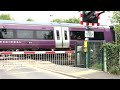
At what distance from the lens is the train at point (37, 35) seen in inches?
1128

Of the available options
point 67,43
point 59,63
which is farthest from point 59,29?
point 59,63

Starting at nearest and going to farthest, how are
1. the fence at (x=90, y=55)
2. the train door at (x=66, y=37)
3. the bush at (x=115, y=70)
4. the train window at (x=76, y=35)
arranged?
the bush at (x=115, y=70)
the fence at (x=90, y=55)
the train door at (x=66, y=37)
the train window at (x=76, y=35)

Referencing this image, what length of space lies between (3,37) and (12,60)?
921 centimetres

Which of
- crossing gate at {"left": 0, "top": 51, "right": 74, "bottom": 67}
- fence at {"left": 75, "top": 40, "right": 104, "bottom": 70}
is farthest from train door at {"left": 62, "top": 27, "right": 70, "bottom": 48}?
fence at {"left": 75, "top": 40, "right": 104, "bottom": 70}

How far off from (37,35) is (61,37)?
7.18 ft

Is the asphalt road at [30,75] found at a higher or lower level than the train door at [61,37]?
lower

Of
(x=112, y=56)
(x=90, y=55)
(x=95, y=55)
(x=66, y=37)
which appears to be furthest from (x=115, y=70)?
(x=66, y=37)

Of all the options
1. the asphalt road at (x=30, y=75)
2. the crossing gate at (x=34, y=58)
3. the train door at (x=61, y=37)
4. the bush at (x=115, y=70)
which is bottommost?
the asphalt road at (x=30, y=75)

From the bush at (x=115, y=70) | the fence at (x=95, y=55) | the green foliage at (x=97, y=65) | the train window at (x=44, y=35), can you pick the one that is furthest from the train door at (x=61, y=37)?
the bush at (x=115, y=70)

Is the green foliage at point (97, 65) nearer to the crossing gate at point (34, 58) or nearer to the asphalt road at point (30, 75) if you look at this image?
the asphalt road at point (30, 75)

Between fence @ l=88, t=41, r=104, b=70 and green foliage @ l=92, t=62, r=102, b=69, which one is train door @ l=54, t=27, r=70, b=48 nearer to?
fence @ l=88, t=41, r=104, b=70

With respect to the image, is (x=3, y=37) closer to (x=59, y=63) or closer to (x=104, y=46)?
(x=59, y=63)

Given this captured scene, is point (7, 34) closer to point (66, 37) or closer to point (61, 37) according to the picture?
point (61, 37)
